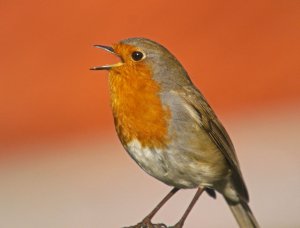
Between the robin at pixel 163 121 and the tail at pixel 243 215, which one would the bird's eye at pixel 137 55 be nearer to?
the robin at pixel 163 121

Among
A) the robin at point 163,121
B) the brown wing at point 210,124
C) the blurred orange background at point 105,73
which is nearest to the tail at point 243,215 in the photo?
the brown wing at point 210,124

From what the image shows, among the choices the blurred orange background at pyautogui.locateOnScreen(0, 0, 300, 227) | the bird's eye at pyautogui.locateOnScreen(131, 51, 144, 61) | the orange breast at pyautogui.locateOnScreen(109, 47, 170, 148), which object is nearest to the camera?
the orange breast at pyautogui.locateOnScreen(109, 47, 170, 148)

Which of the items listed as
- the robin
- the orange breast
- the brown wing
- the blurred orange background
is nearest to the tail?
the brown wing

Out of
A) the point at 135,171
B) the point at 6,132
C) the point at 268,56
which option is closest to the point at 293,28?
the point at 268,56

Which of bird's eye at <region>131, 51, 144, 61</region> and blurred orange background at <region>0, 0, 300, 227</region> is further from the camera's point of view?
blurred orange background at <region>0, 0, 300, 227</region>

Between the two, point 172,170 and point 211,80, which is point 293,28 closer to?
point 211,80

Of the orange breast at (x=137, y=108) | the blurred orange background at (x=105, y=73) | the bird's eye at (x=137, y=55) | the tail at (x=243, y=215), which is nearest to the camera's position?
the orange breast at (x=137, y=108)

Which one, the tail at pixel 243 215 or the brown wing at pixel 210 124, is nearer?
the brown wing at pixel 210 124

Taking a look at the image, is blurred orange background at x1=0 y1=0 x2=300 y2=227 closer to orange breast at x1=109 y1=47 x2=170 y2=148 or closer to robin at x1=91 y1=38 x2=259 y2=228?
robin at x1=91 y1=38 x2=259 y2=228

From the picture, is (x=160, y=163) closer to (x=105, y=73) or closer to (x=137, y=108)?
(x=137, y=108)
